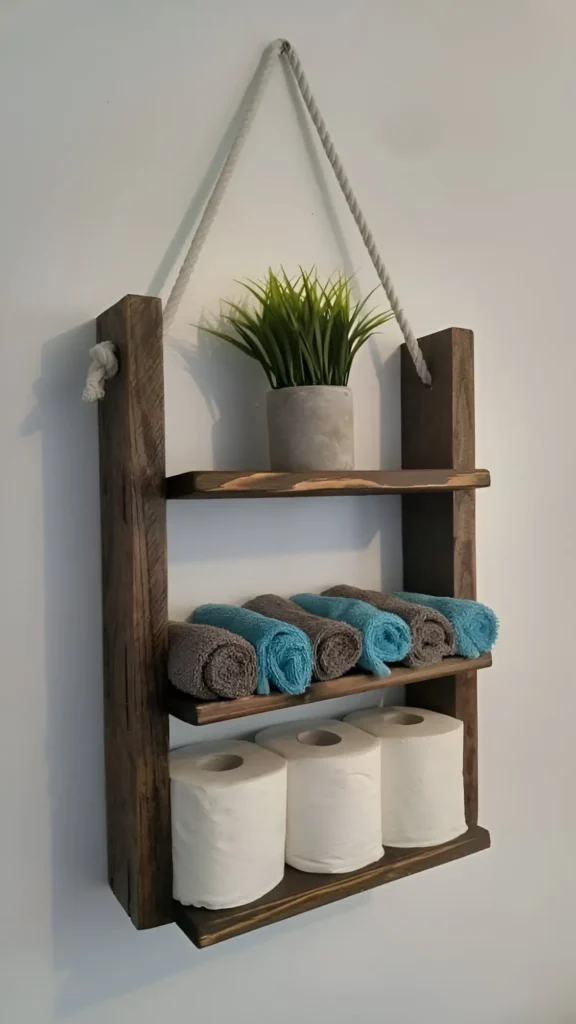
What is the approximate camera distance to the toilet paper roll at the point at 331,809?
810 millimetres

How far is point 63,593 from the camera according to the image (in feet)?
2.60

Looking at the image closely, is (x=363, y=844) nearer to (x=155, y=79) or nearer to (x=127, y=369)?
(x=127, y=369)

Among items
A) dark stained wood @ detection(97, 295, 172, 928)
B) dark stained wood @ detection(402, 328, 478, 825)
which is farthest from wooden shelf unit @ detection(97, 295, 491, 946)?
dark stained wood @ detection(402, 328, 478, 825)

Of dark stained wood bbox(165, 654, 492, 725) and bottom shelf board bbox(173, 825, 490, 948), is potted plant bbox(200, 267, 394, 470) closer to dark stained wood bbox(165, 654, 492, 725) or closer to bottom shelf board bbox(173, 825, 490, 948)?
dark stained wood bbox(165, 654, 492, 725)

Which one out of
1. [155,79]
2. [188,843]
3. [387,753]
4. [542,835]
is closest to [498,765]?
[542,835]

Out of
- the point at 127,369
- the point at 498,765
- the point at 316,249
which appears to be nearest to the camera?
the point at 127,369

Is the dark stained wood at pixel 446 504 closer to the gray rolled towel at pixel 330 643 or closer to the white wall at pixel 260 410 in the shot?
the white wall at pixel 260 410

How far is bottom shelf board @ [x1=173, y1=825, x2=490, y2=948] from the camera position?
730mm

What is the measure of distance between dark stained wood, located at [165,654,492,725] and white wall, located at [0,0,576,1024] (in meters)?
0.14

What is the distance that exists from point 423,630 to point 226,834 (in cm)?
29

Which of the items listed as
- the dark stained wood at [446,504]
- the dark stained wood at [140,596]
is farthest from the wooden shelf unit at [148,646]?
the dark stained wood at [446,504]

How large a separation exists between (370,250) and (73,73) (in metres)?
0.37

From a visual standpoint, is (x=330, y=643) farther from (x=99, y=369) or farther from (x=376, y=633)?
(x=99, y=369)

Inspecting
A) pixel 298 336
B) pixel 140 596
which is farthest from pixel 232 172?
pixel 140 596
